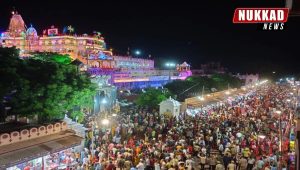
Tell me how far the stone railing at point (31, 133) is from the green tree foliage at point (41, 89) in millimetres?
659

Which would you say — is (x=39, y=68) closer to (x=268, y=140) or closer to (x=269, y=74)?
(x=268, y=140)

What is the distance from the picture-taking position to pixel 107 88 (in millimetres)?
37688

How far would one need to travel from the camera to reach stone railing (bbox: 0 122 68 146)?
45.3ft

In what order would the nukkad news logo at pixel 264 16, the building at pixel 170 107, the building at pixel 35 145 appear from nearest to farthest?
1. the nukkad news logo at pixel 264 16
2. the building at pixel 35 145
3. the building at pixel 170 107

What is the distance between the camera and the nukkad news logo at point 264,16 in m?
8.78

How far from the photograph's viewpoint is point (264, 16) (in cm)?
930

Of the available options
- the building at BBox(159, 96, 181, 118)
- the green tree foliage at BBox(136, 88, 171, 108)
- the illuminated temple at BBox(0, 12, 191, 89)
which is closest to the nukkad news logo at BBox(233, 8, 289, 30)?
the building at BBox(159, 96, 181, 118)

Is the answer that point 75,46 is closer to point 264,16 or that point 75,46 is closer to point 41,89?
point 41,89

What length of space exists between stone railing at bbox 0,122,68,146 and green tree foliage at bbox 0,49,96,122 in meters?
0.66

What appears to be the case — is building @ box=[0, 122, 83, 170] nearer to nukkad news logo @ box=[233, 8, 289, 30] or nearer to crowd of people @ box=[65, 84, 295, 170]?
crowd of people @ box=[65, 84, 295, 170]

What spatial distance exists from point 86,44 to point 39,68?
63.2 m

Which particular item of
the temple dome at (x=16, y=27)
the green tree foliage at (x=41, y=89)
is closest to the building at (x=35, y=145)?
the green tree foliage at (x=41, y=89)

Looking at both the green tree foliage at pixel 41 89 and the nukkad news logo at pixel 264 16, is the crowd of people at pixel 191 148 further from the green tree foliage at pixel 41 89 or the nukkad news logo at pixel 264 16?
the nukkad news logo at pixel 264 16

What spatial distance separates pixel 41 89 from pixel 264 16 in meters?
10.2
